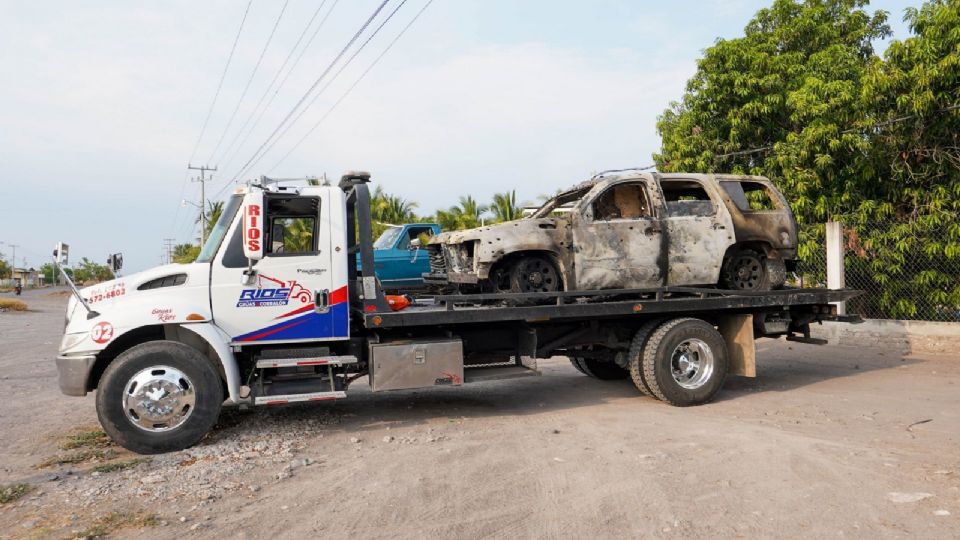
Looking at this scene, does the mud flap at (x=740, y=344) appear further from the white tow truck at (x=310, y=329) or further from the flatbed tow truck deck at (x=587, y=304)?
the flatbed tow truck deck at (x=587, y=304)

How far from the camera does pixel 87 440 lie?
6324 millimetres

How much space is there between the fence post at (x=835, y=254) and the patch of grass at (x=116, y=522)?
11626 mm

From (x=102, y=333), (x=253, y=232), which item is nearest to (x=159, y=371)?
(x=102, y=333)

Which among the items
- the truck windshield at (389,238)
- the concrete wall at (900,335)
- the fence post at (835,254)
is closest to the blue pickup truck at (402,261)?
→ the truck windshield at (389,238)

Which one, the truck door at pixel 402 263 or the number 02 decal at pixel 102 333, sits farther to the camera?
the truck door at pixel 402 263

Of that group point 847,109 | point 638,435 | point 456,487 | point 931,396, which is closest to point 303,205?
point 456,487

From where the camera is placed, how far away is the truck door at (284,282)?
6199mm

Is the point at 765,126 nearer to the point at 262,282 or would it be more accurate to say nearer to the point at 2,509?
the point at 262,282

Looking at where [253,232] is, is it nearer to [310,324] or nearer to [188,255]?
[310,324]

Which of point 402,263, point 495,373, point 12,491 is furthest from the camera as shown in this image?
point 402,263

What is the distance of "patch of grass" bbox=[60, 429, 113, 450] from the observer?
242 inches

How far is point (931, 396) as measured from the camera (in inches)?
304

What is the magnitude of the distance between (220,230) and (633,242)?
4422mm

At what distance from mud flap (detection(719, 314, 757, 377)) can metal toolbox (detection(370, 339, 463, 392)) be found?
350 centimetres
